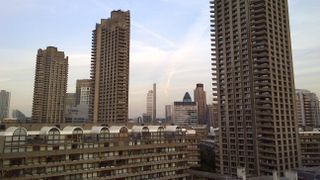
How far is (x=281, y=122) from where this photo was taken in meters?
103

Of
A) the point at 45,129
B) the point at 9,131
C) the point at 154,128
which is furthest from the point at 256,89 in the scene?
the point at 9,131

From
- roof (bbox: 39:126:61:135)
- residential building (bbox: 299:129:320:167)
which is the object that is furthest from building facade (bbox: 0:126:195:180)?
residential building (bbox: 299:129:320:167)

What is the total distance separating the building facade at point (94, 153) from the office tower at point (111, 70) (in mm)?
65686

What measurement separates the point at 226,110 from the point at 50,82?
126m

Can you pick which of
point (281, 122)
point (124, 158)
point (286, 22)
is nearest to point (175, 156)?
point (124, 158)

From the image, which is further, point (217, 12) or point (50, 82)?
point (50, 82)

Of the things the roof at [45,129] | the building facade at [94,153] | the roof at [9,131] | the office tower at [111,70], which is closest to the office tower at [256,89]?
the building facade at [94,153]

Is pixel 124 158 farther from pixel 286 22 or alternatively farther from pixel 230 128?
pixel 286 22

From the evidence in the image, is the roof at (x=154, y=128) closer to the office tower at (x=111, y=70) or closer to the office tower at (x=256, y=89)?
the office tower at (x=256, y=89)

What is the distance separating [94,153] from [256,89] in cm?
6043

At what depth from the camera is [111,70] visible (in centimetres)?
16262

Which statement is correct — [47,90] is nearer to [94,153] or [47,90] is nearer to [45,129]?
[94,153]

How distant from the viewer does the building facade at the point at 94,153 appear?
2559 inches

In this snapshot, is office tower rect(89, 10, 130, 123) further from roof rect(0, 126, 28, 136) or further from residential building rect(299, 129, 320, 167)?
roof rect(0, 126, 28, 136)
